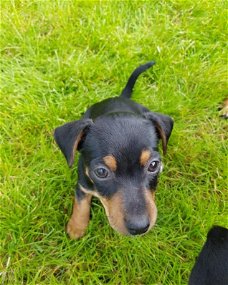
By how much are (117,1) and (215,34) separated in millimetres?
1106

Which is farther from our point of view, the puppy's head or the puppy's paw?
the puppy's paw

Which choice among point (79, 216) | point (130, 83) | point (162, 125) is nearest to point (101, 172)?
point (162, 125)

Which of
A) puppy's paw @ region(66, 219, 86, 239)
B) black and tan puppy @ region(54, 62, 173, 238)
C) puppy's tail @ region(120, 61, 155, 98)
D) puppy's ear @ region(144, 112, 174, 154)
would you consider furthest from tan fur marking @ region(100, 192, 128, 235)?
puppy's tail @ region(120, 61, 155, 98)

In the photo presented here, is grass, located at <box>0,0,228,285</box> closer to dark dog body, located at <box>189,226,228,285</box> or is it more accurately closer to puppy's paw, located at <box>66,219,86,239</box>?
puppy's paw, located at <box>66,219,86,239</box>

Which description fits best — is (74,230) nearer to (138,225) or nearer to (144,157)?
(138,225)

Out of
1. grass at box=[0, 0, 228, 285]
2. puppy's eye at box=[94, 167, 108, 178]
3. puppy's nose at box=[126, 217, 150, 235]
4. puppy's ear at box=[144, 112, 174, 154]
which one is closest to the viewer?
puppy's nose at box=[126, 217, 150, 235]

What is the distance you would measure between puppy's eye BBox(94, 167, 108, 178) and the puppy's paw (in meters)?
0.79

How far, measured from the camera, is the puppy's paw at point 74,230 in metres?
3.52

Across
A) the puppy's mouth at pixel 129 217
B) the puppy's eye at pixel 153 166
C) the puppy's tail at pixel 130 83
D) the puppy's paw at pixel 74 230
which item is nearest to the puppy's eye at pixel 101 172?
the puppy's mouth at pixel 129 217

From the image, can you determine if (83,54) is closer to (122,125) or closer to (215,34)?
(215,34)

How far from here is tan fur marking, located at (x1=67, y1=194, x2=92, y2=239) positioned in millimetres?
3425

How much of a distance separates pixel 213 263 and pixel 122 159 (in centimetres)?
84

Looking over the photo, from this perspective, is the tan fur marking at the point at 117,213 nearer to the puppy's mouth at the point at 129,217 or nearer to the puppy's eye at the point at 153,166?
the puppy's mouth at the point at 129,217

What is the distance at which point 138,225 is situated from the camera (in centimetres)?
272
